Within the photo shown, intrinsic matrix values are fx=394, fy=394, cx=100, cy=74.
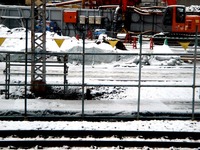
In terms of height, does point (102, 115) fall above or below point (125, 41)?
below

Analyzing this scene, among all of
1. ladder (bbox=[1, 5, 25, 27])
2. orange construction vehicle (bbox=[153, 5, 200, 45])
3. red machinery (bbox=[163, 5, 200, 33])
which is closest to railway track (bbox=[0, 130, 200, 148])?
orange construction vehicle (bbox=[153, 5, 200, 45])

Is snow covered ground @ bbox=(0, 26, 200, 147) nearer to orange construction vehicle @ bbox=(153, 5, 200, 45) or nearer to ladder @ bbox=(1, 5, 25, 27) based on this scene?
orange construction vehicle @ bbox=(153, 5, 200, 45)

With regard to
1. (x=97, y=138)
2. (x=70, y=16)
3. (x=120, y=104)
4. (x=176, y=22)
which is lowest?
(x=97, y=138)

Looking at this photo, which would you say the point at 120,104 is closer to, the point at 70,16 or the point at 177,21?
the point at 177,21

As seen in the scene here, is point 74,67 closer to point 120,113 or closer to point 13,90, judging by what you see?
point 13,90

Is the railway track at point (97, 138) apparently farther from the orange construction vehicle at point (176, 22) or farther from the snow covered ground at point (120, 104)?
the orange construction vehicle at point (176, 22)

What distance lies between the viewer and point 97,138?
411 inches

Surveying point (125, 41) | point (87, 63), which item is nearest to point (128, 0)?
point (125, 41)

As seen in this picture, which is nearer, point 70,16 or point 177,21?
point 177,21

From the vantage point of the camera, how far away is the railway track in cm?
977

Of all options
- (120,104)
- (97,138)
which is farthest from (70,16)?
(97,138)

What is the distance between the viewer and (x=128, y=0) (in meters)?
44.2

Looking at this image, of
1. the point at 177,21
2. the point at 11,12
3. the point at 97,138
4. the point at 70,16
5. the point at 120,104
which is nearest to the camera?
the point at 97,138

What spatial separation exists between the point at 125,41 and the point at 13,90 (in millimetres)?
22406
